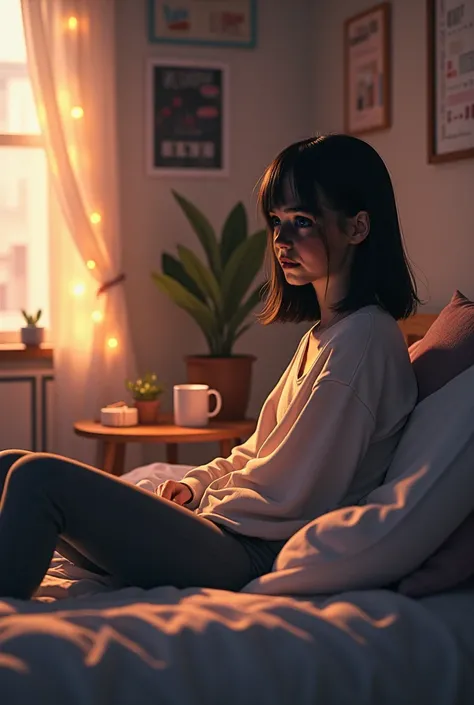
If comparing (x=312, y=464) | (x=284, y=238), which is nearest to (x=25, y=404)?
(x=284, y=238)

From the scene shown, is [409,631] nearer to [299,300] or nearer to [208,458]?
[299,300]

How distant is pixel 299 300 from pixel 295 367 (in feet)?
0.57

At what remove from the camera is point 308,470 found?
1668mm

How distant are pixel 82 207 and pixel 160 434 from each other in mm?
944

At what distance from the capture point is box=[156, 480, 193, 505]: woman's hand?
1935 millimetres

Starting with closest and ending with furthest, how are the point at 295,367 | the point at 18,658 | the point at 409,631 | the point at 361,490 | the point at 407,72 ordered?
1. the point at 18,658
2. the point at 409,631
3. the point at 361,490
4. the point at 295,367
5. the point at 407,72

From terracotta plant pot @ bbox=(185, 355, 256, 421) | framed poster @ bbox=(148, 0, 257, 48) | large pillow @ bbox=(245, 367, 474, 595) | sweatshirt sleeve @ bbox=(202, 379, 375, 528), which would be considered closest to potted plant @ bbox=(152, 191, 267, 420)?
terracotta plant pot @ bbox=(185, 355, 256, 421)

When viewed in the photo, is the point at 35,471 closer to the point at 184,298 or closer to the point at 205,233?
the point at 184,298

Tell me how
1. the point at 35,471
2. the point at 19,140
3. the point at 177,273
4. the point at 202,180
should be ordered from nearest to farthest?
the point at 35,471 < the point at 177,273 < the point at 19,140 < the point at 202,180

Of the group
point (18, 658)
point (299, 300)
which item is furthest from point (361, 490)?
point (18, 658)

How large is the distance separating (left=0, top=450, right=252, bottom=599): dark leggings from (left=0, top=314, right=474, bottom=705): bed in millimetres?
61

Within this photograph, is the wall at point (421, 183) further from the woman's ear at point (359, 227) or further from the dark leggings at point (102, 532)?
the dark leggings at point (102, 532)

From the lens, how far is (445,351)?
1883 mm

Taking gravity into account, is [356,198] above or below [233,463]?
above
